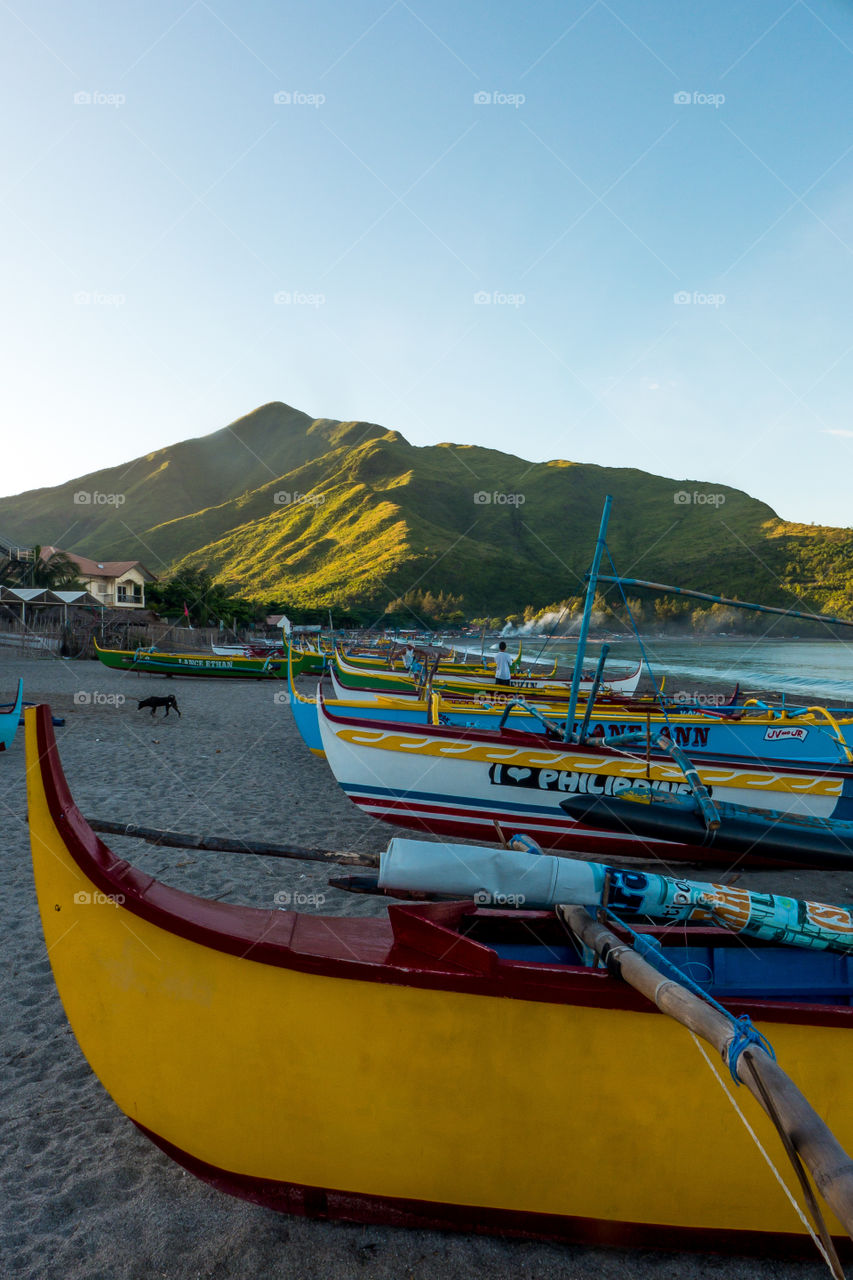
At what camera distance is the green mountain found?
90.9m

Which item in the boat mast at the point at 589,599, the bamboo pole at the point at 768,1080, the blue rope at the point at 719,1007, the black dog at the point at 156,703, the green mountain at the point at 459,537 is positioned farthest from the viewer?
the green mountain at the point at 459,537

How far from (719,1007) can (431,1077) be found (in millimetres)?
1085

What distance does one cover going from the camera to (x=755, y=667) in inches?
2280

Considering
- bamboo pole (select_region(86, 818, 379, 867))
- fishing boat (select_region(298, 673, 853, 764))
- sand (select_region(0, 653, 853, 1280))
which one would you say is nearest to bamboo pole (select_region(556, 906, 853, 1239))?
sand (select_region(0, 653, 853, 1280))

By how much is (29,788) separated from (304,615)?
252 feet

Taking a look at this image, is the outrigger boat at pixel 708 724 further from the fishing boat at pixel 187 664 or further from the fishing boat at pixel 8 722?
the fishing boat at pixel 187 664

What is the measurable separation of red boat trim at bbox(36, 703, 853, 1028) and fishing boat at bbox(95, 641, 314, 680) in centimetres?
2491

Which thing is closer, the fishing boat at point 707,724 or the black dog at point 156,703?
the fishing boat at point 707,724

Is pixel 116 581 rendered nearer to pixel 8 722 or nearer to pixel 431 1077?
pixel 8 722

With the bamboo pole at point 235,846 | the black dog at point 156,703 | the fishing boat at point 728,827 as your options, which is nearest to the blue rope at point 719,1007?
the bamboo pole at point 235,846

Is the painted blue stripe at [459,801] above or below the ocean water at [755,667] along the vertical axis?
above

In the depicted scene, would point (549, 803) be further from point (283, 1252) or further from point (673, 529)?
point (673, 529)

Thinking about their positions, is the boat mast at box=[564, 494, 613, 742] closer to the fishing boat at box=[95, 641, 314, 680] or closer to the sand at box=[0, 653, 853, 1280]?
the sand at box=[0, 653, 853, 1280]

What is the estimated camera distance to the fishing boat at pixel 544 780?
23.7 feet
